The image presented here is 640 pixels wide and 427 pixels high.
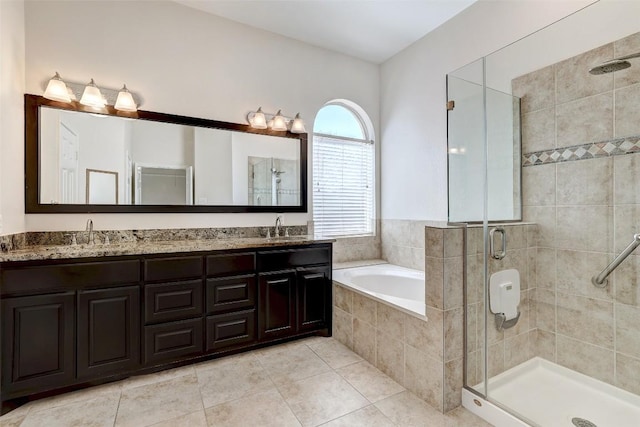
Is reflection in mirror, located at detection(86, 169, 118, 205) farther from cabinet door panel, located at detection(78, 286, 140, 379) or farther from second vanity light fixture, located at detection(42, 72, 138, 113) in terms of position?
cabinet door panel, located at detection(78, 286, 140, 379)

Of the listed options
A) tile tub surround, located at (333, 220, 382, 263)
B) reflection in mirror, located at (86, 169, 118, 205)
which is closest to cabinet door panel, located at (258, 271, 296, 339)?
tile tub surround, located at (333, 220, 382, 263)

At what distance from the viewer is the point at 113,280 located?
6.48ft

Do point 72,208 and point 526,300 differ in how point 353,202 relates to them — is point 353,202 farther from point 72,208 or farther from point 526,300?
point 72,208

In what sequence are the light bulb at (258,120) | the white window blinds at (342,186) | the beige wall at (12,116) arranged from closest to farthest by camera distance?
the beige wall at (12,116), the light bulb at (258,120), the white window blinds at (342,186)

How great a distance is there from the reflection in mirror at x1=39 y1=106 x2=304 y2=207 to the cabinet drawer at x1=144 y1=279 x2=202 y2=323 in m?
0.78

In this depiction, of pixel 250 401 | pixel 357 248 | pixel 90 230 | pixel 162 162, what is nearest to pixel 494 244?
pixel 357 248

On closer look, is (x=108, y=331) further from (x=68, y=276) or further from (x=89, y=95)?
(x=89, y=95)

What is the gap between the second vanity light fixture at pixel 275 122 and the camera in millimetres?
2894

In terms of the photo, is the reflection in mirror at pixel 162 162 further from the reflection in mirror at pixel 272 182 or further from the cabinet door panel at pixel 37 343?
the cabinet door panel at pixel 37 343

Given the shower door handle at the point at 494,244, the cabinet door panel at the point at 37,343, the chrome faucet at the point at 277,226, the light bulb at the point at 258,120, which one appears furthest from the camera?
the chrome faucet at the point at 277,226

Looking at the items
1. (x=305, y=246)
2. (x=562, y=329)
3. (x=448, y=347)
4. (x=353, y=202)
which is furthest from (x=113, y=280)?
(x=562, y=329)

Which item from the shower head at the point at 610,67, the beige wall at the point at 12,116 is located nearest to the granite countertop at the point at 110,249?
the beige wall at the point at 12,116

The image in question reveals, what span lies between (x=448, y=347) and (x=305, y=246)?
4.45ft

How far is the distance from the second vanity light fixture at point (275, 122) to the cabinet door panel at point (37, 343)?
1976mm
